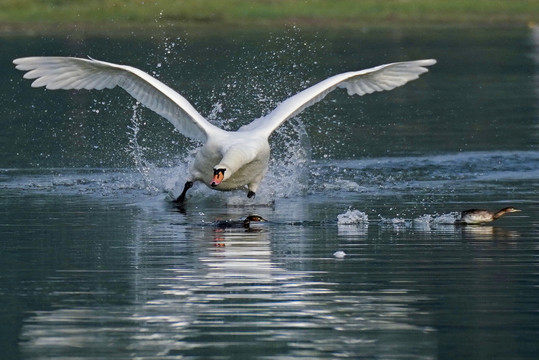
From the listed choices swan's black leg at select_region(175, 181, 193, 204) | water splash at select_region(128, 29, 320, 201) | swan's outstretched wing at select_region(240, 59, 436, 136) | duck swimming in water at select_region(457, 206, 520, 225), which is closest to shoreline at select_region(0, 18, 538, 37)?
water splash at select_region(128, 29, 320, 201)

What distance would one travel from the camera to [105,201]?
15859mm

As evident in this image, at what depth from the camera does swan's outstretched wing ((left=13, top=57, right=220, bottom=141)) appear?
1612 centimetres

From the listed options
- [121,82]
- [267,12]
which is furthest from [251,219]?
[267,12]

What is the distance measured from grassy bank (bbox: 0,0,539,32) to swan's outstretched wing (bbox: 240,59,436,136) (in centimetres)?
3092

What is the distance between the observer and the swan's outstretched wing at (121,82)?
16.1 metres

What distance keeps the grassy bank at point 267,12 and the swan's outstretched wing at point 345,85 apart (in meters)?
30.9

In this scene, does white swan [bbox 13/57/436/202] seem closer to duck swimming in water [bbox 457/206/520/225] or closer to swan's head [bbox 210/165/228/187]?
swan's head [bbox 210/165/228/187]

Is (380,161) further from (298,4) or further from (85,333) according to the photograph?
(298,4)

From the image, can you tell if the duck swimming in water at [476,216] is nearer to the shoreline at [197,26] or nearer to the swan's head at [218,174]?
the swan's head at [218,174]

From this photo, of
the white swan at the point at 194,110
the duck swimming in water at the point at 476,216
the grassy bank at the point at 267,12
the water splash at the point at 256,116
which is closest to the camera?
the duck swimming in water at the point at 476,216

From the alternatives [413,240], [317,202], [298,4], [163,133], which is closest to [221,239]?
[413,240]

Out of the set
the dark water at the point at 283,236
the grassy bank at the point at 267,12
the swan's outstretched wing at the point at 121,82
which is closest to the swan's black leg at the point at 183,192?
the dark water at the point at 283,236

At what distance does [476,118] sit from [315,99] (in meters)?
7.50

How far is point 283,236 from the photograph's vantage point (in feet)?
43.9
